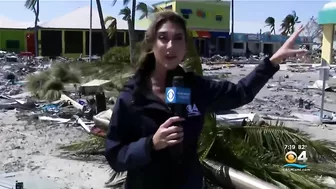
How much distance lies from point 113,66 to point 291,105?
7.34 metres

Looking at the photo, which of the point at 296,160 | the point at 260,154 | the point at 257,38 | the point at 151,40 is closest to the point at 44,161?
the point at 260,154

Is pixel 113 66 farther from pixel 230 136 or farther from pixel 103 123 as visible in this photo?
pixel 230 136

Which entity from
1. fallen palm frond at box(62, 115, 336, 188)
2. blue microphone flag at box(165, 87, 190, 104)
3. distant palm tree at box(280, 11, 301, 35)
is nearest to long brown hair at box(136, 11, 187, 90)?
blue microphone flag at box(165, 87, 190, 104)

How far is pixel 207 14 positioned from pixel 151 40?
55398mm

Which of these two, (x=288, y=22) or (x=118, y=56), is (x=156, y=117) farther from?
(x=288, y=22)

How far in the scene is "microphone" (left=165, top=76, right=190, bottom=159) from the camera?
2033mm

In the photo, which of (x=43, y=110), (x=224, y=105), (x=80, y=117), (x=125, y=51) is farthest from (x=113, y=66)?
(x=224, y=105)

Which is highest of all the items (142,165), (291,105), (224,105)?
(224,105)

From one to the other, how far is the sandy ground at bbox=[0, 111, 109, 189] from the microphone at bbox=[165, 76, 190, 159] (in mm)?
3819

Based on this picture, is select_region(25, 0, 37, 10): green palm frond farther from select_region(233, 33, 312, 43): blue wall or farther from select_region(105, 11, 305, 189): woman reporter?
select_region(105, 11, 305, 189): woman reporter

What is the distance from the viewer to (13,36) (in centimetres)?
5553

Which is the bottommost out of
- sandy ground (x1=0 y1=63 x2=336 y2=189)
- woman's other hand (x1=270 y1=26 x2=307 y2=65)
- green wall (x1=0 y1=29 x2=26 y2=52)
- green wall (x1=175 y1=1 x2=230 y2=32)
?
sandy ground (x1=0 y1=63 x2=336 y2=189)

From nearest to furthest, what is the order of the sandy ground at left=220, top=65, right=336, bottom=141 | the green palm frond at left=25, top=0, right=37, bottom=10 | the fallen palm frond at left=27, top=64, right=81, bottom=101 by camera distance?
1. the sandy ground at left=220, top=65, right=336, bottom=141
2. the fallen palm frond at left=27, top=64, right=81, bottom=101
3. the green palm frond at left=25, top=0, right=37, bottom=10

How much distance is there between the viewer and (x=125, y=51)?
10148 mm
